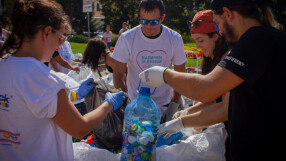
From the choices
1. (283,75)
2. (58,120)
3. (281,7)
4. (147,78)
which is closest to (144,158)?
(147,78)

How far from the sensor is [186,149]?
6.77ft

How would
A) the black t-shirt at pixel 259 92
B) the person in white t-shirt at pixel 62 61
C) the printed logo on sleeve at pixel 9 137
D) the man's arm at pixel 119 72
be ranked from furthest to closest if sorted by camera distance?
1. the person in white t-shirt at pixel 62 61
2. the man's arm at pixel 119 72
3. the printed logo on sleeve at pixel 9 137
4. the black t-shirt at pixel 259 92

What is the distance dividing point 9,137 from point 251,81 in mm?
1363

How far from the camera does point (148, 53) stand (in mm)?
2955

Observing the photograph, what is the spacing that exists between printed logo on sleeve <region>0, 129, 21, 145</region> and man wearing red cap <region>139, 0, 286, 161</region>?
3.32 ft

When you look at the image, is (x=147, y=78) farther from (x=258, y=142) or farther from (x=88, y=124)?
(x=258, y=142)

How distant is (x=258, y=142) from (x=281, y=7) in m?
24.0

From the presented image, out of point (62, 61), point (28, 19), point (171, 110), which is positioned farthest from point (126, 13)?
point (28, 19)

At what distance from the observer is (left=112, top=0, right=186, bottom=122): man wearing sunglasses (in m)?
2.92

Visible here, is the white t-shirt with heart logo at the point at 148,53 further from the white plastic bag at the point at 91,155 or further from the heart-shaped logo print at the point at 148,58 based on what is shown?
the white plastic bag at the point at 91,155

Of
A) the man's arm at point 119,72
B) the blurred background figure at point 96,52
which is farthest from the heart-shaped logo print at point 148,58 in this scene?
the blurred background figure at point 96,52

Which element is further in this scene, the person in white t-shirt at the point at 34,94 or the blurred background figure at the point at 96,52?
the blurred background figure at the point at 96,52

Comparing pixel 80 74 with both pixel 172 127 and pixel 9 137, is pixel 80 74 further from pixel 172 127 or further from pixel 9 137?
pixel 9 137

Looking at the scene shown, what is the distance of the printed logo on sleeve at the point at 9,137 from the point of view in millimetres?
1440
